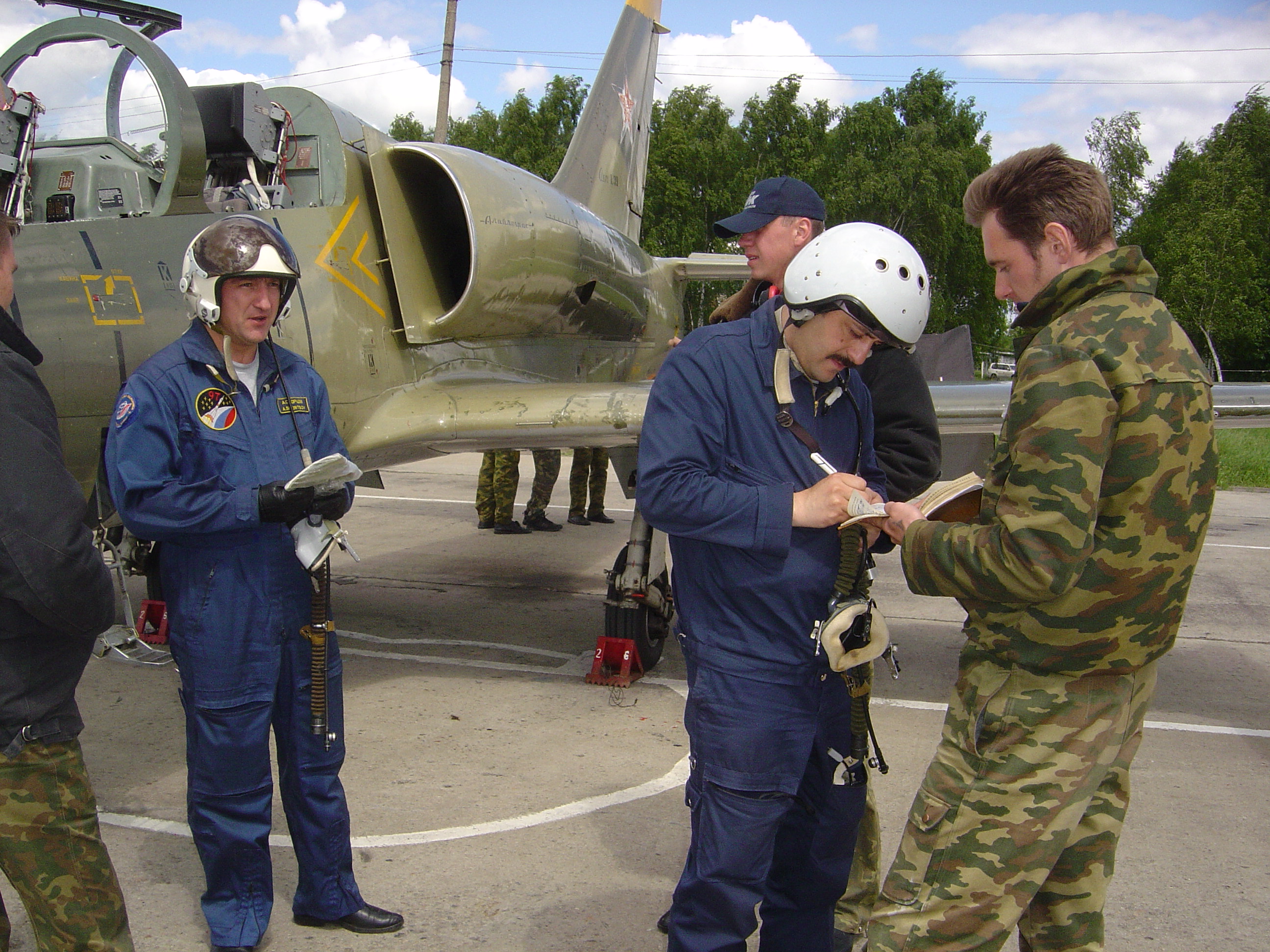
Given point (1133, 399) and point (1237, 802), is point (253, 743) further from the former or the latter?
point (1237, 802)

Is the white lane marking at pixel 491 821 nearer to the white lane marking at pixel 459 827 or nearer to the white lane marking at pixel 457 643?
the white lane marking at pixel 459 827

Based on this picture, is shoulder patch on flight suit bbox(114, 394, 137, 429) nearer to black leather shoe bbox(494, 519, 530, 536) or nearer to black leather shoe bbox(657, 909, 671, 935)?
black leather shoe bbox(657, 909, 671, 935)

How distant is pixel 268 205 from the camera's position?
5.15 m

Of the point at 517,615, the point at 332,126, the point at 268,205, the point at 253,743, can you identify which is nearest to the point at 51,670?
the point at 253,743

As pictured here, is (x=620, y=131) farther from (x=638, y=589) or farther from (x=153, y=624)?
(x=153, y=624)

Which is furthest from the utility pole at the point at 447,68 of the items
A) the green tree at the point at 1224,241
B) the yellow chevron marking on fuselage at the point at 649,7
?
the green tree at the point at 1224,241

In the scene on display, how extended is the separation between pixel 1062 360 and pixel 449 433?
3.92 m

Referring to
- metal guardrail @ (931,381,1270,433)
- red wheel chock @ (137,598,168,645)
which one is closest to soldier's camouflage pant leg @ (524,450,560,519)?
red wheel chock @ (137,598,168,645)

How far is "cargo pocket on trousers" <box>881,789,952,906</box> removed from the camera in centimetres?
193

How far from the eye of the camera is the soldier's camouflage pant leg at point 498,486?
10.1 meters

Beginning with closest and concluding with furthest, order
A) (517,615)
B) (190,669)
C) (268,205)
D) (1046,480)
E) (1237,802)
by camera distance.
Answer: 1. (1046,480)
2. (190,669)
3. (1237,802)
4. (268,205)
5. (517,615)

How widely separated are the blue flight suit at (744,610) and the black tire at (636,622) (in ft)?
10.4

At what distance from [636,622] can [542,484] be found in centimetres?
505

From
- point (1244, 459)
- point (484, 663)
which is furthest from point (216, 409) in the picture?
point (1244, 459)
